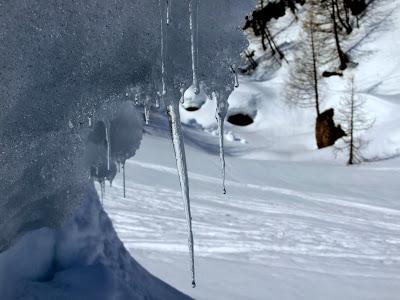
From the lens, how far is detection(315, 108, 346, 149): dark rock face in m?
23.8

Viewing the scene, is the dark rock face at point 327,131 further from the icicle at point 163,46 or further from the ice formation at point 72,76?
the icicle at point 163,46

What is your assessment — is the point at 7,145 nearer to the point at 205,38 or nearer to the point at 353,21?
the point at 205,38

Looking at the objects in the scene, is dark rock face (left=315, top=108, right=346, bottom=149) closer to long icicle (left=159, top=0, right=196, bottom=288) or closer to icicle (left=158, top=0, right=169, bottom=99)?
long icicle (left=159, top=0, right=196, bottom=288)

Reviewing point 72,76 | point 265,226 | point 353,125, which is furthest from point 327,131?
point 72,76

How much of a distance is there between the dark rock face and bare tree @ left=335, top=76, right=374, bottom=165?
0.29m

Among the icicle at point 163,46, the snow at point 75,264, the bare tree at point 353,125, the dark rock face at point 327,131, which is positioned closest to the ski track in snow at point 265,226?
the snow at point 75,264

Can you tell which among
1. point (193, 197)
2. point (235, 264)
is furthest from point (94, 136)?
point (193, 197)

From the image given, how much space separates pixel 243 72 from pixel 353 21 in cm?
553

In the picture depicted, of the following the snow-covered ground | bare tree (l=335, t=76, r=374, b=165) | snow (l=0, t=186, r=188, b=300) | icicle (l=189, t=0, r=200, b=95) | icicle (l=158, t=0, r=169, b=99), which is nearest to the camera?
snow (l=0, t=186, r=188, b=300)

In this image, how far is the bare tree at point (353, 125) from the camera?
21.2 m

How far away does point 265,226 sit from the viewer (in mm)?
9742

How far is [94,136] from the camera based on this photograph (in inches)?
127

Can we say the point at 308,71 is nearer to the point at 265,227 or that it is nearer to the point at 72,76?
the point at 265,227

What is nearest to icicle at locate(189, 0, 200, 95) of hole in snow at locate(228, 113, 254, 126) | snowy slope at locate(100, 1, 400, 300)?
snowy slope at locate(100, 1, 400, 300)
